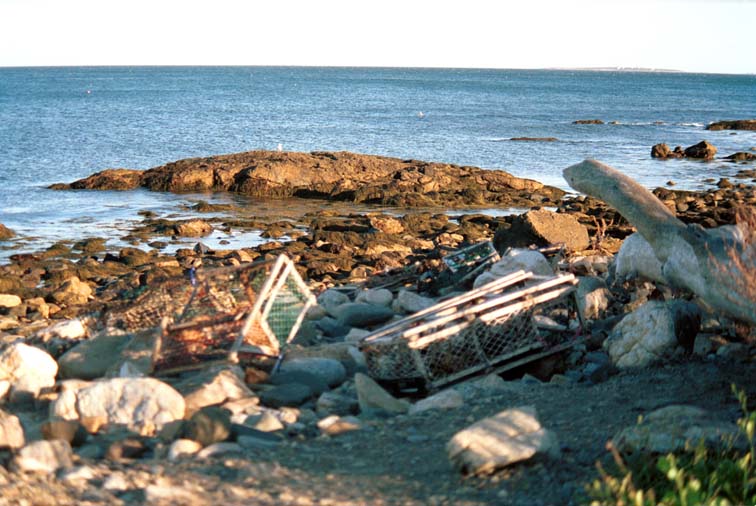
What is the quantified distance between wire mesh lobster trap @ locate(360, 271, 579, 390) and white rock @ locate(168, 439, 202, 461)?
2042mm

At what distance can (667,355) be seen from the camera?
6.88 metres

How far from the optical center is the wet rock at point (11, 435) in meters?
4.98

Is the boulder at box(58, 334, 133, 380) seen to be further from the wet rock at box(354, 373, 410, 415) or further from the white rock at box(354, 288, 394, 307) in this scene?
the white rock at box(354, 288, 394, 307)

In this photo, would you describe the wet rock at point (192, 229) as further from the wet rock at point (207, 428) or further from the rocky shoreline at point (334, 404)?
the wet rock at point (207, 428)

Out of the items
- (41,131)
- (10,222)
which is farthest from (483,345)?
(41,131)

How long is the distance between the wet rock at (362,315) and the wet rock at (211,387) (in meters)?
2.61

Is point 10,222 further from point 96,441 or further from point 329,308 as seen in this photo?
point 96,441

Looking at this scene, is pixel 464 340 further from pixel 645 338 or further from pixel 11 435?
pixel 11 435

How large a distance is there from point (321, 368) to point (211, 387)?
1.22 meters

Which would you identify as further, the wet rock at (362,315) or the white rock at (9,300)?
the white rock at (9,300)

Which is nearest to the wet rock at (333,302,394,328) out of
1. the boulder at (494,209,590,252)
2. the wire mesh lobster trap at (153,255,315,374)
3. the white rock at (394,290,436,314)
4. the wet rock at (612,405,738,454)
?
the white rock at (394,290,436,314)

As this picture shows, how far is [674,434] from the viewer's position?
4812mm

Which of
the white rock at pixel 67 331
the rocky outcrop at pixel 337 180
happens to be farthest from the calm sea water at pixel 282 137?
the white rock at pixel 67 331

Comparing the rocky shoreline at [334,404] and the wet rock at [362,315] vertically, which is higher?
the rocky shoreline at [334,404]
